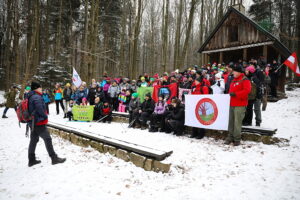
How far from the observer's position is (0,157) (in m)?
5.60

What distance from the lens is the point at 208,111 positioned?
6.00 metres

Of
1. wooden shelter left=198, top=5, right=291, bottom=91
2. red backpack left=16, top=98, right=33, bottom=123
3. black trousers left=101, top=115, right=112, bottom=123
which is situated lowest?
black trousers left=101, top=115, right=112, bottom=123

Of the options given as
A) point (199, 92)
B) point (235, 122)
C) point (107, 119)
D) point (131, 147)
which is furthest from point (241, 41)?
point (131, 147)

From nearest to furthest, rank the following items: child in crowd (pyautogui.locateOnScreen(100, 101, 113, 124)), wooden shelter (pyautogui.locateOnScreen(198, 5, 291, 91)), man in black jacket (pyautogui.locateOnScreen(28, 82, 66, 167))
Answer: man in black jacket (pyautogui.locateOnScreen(28, 82, 66, 167)) → child in crowd (pyautogui.locateOnScreen(100, 101, 113, 124)) → wooden shelter (pyautogui.locateOnScreen(198, 5, 291, 91))

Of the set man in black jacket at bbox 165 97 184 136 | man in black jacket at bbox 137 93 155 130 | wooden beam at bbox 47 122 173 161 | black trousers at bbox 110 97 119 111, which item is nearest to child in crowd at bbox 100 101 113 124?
black trousers at bbox 110 97 119 111

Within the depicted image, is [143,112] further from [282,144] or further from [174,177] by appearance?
[282,144]

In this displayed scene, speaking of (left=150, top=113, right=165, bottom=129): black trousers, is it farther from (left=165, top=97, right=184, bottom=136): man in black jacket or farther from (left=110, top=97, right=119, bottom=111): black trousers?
(left=110, top=97, right=119, bottom=111): black trousers

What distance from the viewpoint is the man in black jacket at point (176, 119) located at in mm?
6664

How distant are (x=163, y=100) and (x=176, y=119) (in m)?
1.03

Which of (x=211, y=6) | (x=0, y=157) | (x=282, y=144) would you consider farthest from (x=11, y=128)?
(x=211, y=6)

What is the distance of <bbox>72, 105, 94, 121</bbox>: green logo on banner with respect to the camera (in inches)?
374

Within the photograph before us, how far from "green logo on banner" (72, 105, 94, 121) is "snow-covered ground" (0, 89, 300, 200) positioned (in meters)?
3.56

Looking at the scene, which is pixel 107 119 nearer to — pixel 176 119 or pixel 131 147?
pixel 176 119

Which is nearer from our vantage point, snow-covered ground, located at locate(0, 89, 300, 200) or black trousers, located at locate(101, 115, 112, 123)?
snow-covered ground, located at locate(0, 89, 300, 200)
